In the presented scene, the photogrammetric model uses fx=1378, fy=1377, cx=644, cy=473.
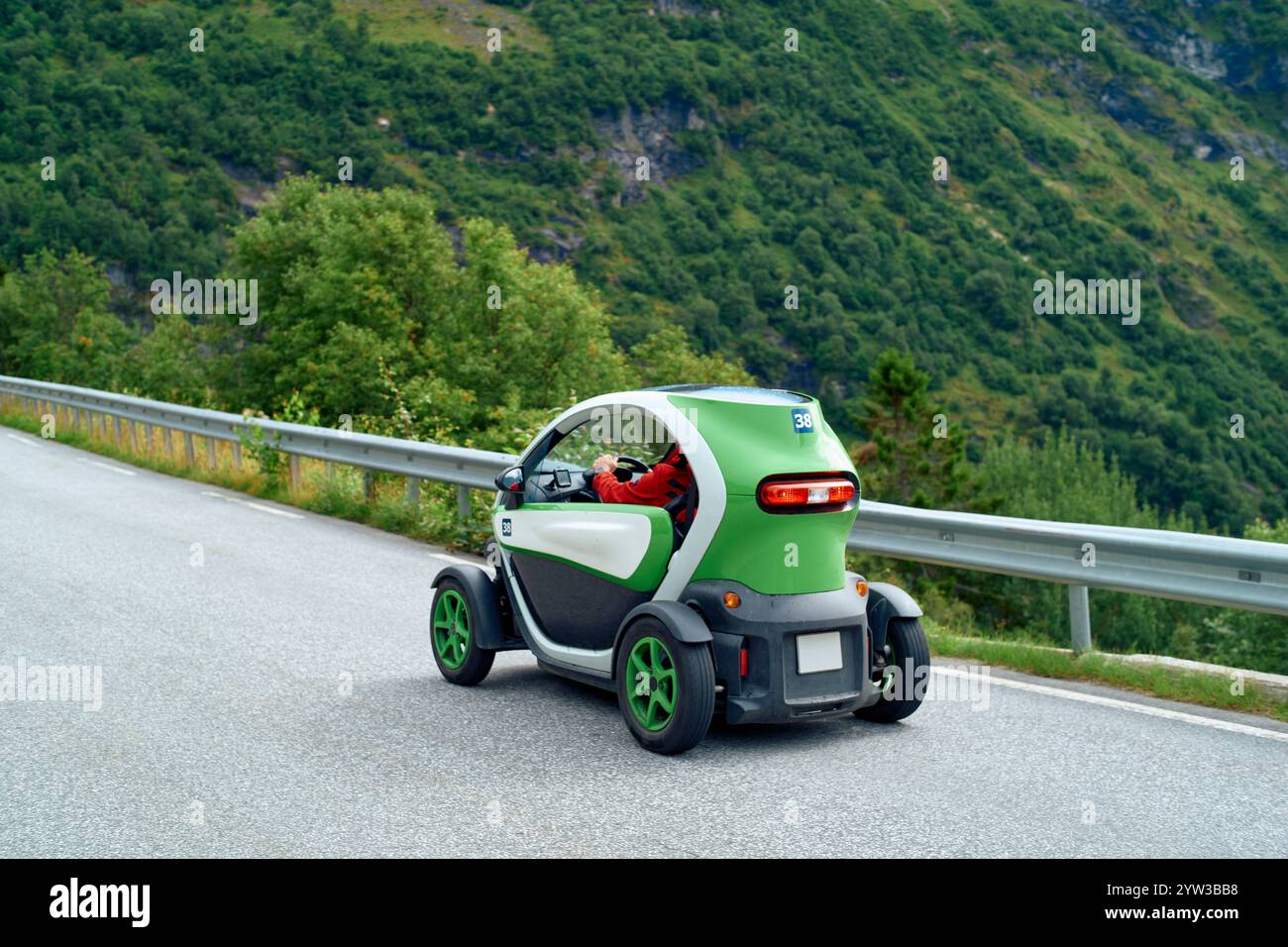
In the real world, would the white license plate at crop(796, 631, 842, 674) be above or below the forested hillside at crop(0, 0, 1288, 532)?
below

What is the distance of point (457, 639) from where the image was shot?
6922mm

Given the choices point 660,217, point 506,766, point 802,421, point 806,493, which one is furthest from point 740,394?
point 660,217

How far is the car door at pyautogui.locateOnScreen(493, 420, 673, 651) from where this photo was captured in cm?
581

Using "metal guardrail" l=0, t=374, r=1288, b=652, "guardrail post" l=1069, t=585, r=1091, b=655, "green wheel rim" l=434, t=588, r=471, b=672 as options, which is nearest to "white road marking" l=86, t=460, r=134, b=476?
"metal guardrail" l=0, t=374, r=1288, b=652

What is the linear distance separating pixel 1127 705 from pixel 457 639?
327 centimetres

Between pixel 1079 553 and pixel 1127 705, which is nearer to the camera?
pixel 1127 705

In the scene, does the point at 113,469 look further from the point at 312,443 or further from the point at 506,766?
the point at 506,766

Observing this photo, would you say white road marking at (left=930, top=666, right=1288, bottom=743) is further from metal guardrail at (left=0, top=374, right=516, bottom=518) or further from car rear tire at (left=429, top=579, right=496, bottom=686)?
metal guardrail at (left=0, top=374, right=516, bottom=518)

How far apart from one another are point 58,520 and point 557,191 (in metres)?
168

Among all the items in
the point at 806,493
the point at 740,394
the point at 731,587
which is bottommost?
the point at 731,587

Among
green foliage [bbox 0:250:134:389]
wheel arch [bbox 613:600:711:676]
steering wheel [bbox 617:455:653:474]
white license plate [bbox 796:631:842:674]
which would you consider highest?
green foliage [bbox 0:250:134:389]

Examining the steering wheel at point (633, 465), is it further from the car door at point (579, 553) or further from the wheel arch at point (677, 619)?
the wheel arch at point (677, 619)

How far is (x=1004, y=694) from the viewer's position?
22.4 ft

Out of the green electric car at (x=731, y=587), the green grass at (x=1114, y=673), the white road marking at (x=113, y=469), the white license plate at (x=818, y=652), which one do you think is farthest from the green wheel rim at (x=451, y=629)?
the white road marking at (x=113, y=469)
